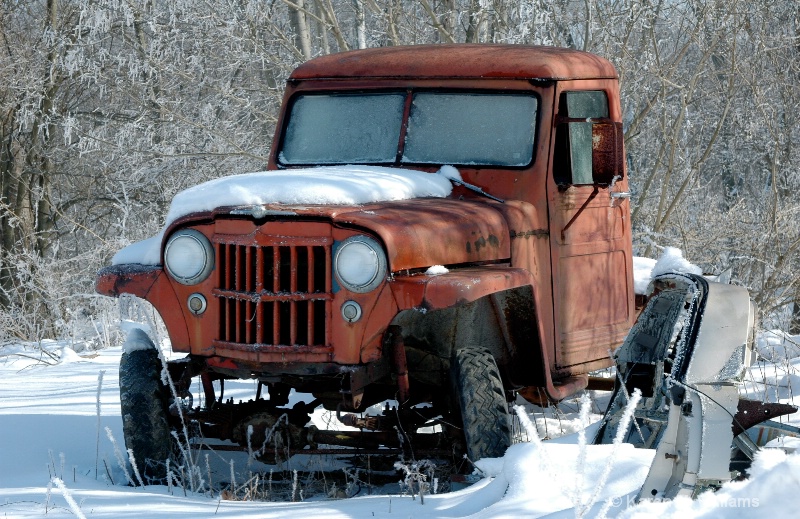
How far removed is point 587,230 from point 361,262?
1887mm

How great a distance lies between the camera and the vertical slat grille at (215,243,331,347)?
4496 mm

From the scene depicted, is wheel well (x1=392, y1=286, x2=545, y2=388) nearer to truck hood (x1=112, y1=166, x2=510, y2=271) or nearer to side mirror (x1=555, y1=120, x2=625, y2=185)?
truck hood (x1=112, y1=166, x2=510, y2=271)

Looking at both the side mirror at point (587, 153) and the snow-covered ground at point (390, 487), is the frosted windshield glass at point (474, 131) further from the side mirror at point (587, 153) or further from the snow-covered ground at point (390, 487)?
the snow-covered ground at point (390, 487)

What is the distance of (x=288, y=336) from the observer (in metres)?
4.57

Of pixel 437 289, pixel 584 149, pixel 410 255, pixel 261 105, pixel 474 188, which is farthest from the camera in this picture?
pixel 261 105

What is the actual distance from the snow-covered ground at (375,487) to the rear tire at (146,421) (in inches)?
4.4

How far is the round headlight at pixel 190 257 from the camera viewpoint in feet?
15.3

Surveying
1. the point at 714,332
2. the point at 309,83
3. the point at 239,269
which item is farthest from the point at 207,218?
the point at 714,332

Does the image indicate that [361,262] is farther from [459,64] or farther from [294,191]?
[459,64]

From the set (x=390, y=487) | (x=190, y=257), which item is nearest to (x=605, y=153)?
(x=390, y=487)

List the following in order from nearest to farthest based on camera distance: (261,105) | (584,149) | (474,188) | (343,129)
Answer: (474,188), (584,149), (343,129), (261,105)

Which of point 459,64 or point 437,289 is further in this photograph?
point 459,64

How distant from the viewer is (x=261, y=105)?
15.1m

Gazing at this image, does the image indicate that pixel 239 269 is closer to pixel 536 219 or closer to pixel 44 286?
pixel 536 219
